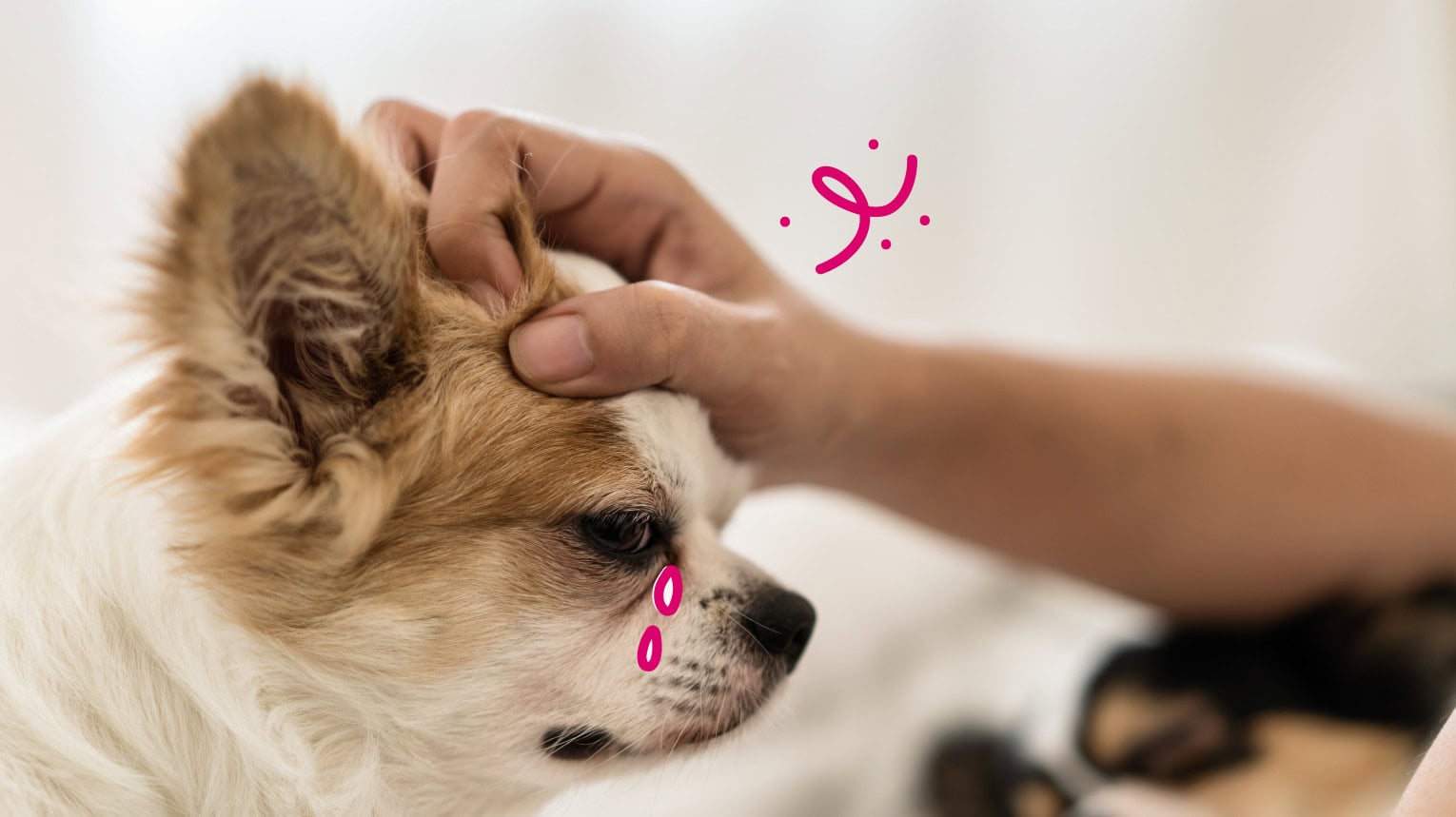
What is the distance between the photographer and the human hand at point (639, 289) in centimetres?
80

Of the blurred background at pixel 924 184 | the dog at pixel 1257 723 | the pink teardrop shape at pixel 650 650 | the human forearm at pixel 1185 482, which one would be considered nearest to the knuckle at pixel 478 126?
the blurred background at pixel 924 184

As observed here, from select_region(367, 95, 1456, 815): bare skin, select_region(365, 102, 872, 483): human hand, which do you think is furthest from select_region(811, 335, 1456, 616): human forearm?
select_region(365, 102, 872, 483): human hand

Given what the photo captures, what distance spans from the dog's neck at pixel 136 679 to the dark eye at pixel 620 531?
0.65 ft

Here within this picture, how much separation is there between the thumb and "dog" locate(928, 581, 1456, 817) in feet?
2.89

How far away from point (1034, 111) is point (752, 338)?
132 centimetres

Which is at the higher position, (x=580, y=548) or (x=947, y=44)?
(x=947, y=44)

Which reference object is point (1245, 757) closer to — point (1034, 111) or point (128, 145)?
point (1034, 111)

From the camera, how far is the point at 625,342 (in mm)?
795

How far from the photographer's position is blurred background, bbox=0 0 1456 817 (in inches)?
55.2

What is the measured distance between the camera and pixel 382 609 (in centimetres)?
78

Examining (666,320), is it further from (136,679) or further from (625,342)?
(136,679)

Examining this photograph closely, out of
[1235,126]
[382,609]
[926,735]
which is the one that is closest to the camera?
[382,609]

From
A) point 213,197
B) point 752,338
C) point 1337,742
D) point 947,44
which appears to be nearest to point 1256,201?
point 947,44

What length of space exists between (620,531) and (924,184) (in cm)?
134
